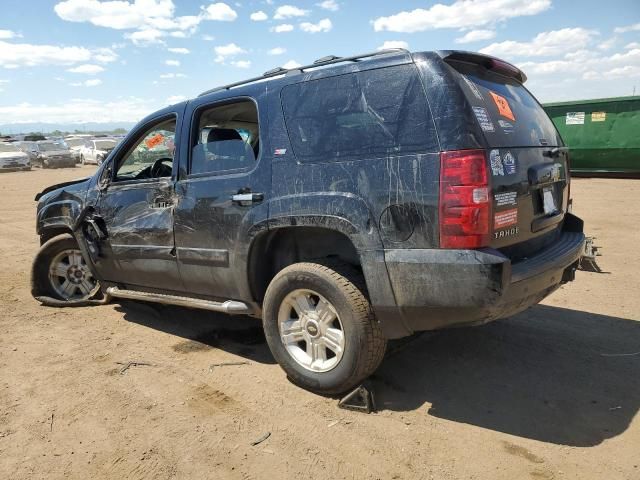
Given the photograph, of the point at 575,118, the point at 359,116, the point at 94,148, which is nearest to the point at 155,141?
the point at 359,116

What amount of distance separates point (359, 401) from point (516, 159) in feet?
5.63

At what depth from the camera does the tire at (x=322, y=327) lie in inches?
120

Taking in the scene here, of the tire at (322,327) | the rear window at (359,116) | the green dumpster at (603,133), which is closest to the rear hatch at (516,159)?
the rear window at (359,116)

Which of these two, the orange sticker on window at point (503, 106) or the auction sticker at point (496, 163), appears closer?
the auction sticker at point (496, 163)

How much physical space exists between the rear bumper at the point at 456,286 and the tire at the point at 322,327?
0.55ft

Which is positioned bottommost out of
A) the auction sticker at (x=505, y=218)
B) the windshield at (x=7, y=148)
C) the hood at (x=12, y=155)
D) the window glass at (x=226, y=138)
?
the auction sticker at (x=505, y=218)

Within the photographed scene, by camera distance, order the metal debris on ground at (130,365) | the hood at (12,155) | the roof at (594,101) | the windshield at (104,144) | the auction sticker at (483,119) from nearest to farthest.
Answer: the auction sticker at (483,119)
the metal debris on ground at (130,365)
the roof at (594,101)
the hood at (12,155)
the windshield at (104,144)

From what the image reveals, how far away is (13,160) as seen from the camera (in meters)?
29.9

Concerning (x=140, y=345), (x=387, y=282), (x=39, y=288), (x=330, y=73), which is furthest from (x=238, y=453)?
(x=39, y=288)

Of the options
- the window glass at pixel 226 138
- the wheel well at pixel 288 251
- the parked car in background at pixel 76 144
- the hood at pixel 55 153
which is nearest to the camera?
the wheel well at pixel 288 251

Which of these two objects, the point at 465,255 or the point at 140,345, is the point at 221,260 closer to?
the point at 140,345

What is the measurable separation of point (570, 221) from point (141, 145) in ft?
11.9

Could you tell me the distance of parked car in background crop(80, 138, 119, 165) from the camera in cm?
3345

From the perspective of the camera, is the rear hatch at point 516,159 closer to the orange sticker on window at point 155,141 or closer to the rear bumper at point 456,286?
the rear bumper at point 456,286
